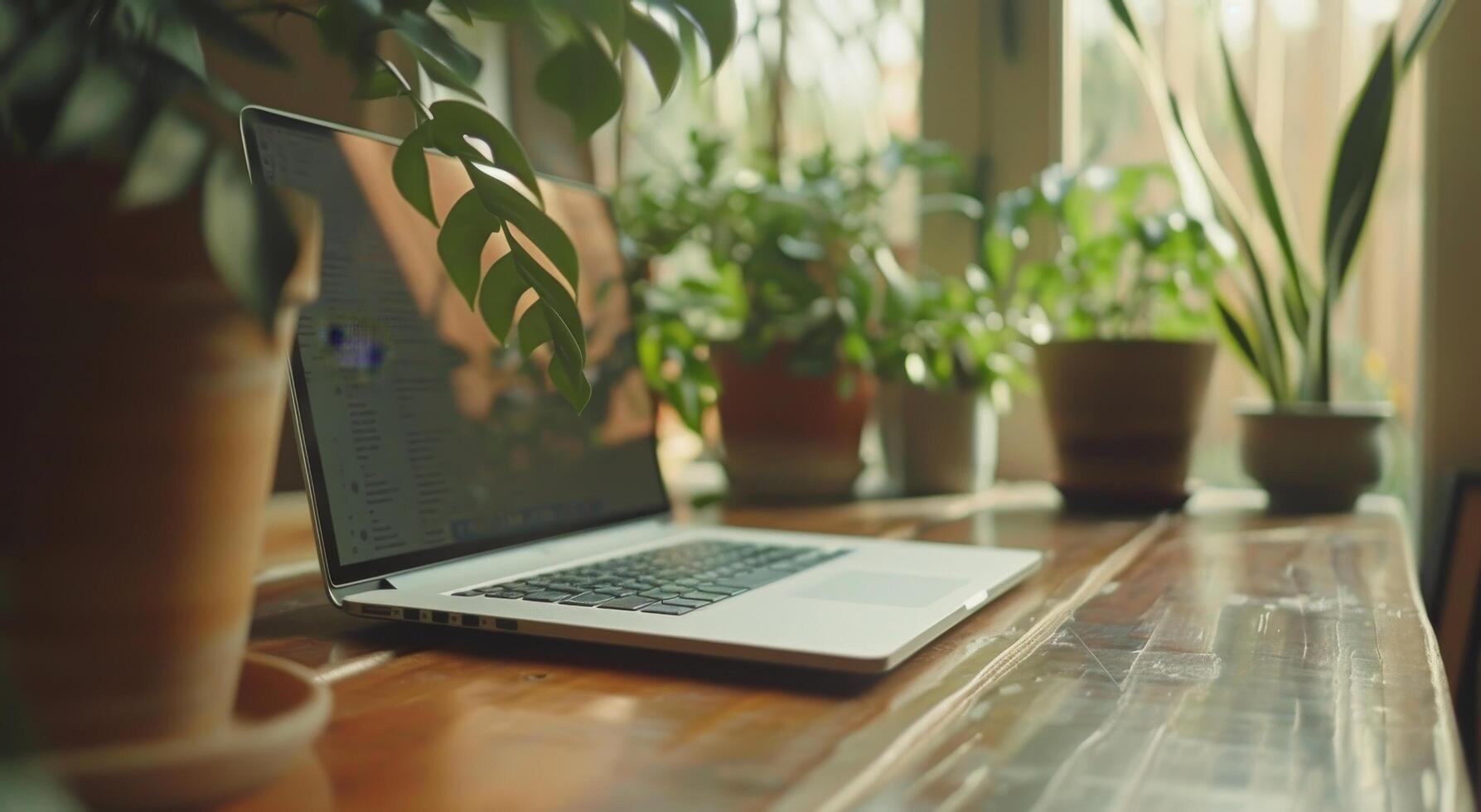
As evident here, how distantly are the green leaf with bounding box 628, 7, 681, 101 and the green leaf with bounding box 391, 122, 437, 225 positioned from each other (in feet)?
0.29

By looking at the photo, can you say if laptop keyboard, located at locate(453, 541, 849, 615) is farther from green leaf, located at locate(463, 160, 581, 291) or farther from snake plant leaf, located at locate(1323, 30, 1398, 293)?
snake plant leaf, located at locate(1323, 30, 1398, 293)

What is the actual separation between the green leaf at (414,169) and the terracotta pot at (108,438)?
12cm

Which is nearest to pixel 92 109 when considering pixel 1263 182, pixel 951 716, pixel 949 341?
pixel 951 716

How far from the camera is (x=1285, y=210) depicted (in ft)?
3.84

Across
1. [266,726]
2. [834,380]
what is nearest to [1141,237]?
[834,380]

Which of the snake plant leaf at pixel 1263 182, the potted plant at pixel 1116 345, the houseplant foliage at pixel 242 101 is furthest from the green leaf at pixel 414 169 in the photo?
the snake plant leaf at pixel 1263 182

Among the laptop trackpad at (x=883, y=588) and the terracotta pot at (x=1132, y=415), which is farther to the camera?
the terracotta pot at (x=1132, y=415)

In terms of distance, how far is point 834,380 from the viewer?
114cm

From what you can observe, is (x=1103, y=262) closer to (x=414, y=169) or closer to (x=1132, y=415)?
(x=1132, y=415)

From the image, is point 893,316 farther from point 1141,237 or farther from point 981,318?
point 1141,237

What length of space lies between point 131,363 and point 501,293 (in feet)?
0.54

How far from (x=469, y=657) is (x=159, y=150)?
0.98ft

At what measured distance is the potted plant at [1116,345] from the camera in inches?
42.7

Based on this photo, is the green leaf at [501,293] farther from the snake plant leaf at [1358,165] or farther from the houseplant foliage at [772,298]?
the snake plant leaf at [1358,165]
